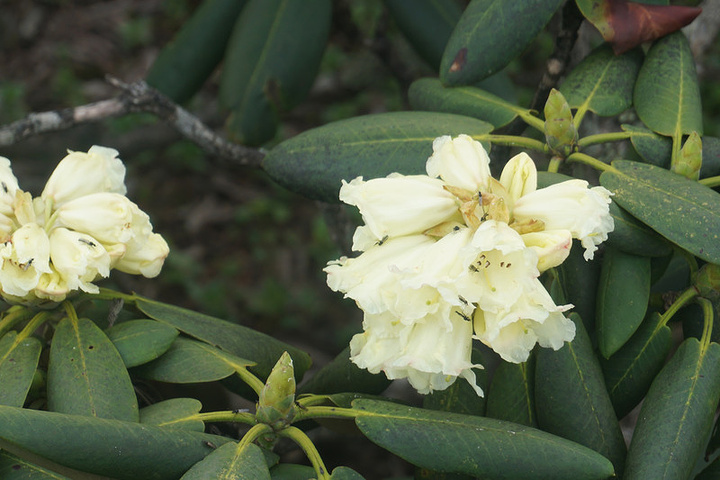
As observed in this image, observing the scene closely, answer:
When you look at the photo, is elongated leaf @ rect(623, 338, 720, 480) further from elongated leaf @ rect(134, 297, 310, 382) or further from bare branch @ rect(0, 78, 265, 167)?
bare branch @ rect(0, 78, 265, 167)

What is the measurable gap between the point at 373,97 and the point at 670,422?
2354mm

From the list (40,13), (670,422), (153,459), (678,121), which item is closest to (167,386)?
(153,459)

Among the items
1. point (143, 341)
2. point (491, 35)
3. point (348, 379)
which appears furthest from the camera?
point (491, 35)

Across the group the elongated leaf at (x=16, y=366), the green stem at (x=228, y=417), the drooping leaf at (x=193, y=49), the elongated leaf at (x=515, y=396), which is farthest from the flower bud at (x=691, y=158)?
the drooping leaf at (x=193, y=49)

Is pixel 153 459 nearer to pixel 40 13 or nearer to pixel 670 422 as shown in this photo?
pixel 670 422

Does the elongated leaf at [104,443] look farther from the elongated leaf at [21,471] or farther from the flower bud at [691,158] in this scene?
the flower bud at [691,158]

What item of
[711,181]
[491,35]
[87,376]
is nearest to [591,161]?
[711,181]

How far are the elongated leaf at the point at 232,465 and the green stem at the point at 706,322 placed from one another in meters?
0.60

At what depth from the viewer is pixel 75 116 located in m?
1.65

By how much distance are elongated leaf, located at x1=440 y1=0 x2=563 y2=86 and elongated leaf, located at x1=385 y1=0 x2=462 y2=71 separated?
50 centimetres

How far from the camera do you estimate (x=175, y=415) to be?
3.34 feet

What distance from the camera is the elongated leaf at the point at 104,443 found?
844 mm

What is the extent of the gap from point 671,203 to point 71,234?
783mm

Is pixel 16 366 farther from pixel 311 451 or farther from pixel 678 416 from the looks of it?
pixel 678 416
